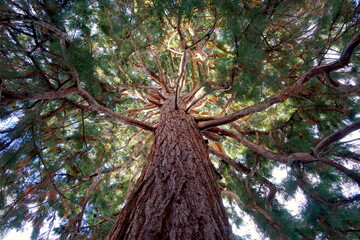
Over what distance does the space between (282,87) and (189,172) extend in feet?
5.61

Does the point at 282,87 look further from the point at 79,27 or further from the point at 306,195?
the point at 79,27

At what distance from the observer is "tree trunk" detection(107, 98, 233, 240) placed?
3.54ft

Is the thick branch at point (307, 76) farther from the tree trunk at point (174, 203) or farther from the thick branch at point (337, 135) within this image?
the tree trunk at point (174, 203)

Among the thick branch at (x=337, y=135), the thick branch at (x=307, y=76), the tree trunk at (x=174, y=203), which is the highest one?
the thick branch at (x=307, y=76)

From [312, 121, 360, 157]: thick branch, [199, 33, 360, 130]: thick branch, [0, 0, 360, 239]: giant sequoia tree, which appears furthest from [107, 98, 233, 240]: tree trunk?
[312, 121, 360, 157]: thick branch

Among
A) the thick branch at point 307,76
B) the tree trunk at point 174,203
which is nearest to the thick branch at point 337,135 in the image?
the thick branch at point 307,76

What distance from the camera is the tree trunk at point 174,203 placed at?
3.54 feet

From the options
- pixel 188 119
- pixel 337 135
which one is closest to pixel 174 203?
pixel 337 135

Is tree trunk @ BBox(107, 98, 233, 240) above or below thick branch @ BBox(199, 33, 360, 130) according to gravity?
below

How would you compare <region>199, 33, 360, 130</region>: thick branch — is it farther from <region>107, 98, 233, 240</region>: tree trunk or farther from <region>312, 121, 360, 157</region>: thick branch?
<region>107, 98, 233, 240</region>: tree trunk

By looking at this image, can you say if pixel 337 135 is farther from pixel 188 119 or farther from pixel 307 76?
pixel 188 119

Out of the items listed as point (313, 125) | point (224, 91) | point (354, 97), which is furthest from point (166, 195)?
point (354, 97)

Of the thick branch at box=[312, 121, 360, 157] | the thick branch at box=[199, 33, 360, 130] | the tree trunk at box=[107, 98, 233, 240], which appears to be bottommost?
the tree trunk at box=[107, 98, 233, 240]

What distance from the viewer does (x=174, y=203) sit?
1245mm
